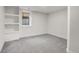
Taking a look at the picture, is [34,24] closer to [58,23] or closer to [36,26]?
[36,26]

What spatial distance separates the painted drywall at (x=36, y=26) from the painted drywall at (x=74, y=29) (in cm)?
234

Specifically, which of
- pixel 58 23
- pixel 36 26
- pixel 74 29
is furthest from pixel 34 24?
pixel 74 29

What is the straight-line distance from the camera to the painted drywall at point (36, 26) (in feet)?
12.7

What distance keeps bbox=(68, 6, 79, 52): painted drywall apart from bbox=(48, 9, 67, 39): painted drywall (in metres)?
1.72

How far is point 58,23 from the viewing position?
12.3 feet

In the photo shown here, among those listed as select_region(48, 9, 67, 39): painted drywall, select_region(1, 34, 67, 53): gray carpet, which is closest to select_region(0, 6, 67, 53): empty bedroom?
select_region(48, 9, 67, 39): painted drywall

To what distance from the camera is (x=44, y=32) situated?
4.05 m

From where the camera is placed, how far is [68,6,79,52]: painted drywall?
5.22ft

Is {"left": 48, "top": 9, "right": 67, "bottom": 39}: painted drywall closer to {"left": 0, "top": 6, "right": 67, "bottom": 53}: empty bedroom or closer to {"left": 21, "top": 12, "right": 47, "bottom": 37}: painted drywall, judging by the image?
{"left": 0, "top": 6, "right": 67, "bottom": 53}: empty bedroom

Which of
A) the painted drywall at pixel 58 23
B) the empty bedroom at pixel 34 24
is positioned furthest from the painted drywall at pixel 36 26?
the painted drywall at pixel 58 23

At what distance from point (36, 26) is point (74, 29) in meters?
2.77

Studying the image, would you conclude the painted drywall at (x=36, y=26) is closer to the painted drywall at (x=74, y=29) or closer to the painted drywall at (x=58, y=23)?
the painted drywall at (x=58, y=23)
